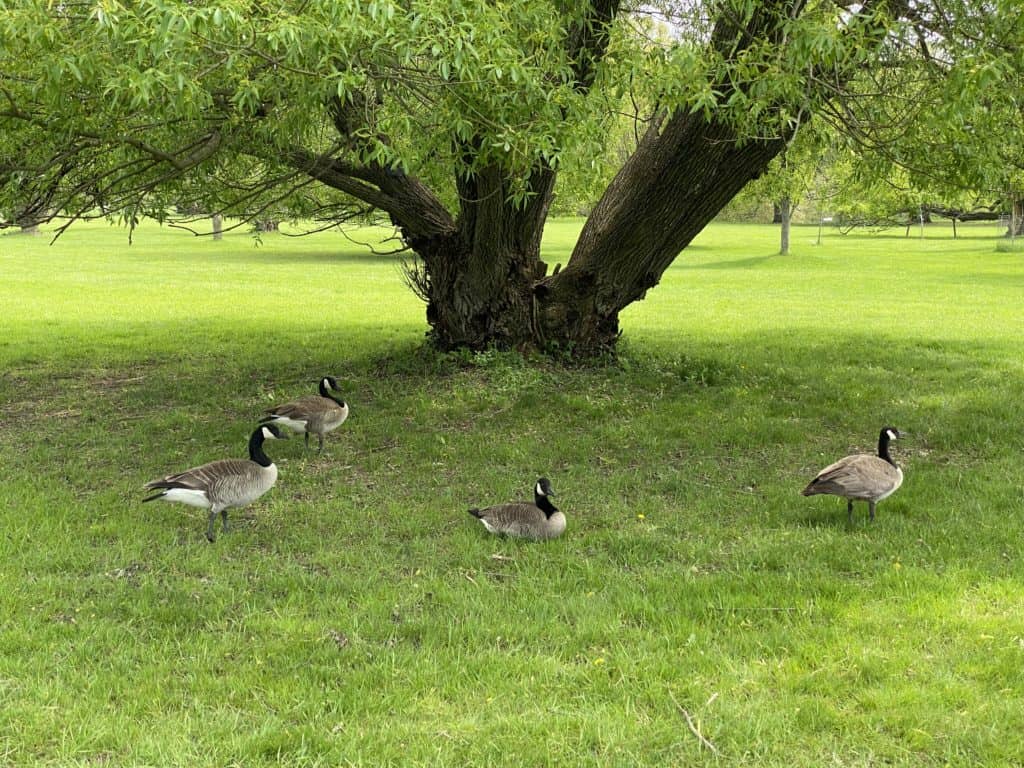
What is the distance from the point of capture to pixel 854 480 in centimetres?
682

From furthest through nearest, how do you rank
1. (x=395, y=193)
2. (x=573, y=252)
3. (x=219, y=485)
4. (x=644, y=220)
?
(x=573, y=252) → (x=395, y=193) → (x=644, y=220) → (x=219, y=485)

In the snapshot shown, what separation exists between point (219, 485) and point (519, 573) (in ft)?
8.20

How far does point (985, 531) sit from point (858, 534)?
104cm

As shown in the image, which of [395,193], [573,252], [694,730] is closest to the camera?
[694,730]

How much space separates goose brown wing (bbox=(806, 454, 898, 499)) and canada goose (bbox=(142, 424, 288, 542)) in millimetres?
4554

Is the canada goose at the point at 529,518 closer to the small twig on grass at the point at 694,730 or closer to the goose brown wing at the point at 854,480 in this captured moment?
the goose brown wing at the point at 854,480

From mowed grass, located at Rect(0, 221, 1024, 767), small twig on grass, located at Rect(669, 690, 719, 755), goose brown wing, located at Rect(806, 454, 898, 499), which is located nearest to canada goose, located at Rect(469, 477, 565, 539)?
mowed grass, located at Rect(0, 221, 1024, 767)

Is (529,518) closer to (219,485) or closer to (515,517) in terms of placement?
(515,517)

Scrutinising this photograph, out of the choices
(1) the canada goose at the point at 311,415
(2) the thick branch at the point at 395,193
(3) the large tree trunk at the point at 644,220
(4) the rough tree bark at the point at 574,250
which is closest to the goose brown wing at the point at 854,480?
(3) the large tree trunk at the point at 644,220

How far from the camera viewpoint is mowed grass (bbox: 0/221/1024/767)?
440 cm

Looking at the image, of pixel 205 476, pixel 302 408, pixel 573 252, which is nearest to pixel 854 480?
pixel 205 476

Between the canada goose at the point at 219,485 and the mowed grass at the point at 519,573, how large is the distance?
402 mm

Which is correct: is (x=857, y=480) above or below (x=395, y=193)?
below

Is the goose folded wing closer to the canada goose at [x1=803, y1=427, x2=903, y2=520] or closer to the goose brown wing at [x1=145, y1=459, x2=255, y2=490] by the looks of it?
the canada goose at [x1=803, y1=427, x2=903, y2=520]
